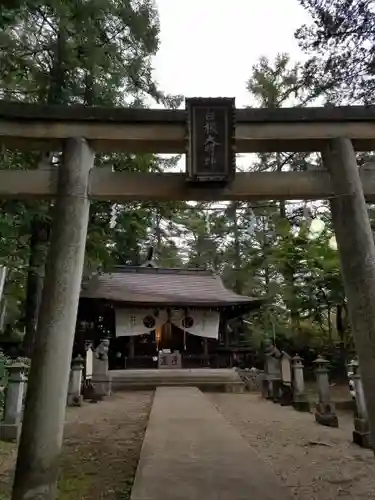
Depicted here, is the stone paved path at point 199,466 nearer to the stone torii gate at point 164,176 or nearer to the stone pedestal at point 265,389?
the stone torii gate at point 164,176

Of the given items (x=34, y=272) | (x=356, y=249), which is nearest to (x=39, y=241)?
(x=34, y=272)

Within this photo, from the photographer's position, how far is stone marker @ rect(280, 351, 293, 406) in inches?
492

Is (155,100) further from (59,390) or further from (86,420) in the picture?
(59,390)

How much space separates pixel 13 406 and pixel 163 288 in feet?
47.2

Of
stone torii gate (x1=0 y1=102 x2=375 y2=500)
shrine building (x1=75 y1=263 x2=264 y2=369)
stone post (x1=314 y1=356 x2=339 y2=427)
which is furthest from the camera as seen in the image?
shrine building (x1=75 y1=263 x2=264 y2=369)

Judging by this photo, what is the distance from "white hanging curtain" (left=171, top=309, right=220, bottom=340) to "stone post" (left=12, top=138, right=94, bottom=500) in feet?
51.8

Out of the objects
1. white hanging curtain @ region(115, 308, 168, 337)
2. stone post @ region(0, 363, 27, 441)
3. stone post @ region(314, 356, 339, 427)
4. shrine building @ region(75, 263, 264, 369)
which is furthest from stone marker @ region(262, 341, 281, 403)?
stone post @ region(0, 363, 27, 441)

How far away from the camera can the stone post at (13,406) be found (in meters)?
7.39

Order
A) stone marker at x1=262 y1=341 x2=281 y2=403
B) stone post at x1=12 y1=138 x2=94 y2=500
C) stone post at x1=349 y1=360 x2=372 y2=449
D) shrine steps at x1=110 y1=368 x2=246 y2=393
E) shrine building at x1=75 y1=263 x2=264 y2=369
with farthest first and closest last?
shrine building at x1=75 y1=263 x2=264 y2=369 < shrine steps at x1=110 y1=368 x2=246 y2=393 < stone marker at x1=262 y1=341 x2=281 y2=403 < stone post at x1=349 y1=360 x2=372 y2=449 < stone post at x1=12 y1=138 x2=94 y2=500

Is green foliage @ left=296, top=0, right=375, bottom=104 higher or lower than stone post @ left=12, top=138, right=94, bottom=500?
higher

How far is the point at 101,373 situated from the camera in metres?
15.1

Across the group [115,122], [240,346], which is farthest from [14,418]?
[240,346]

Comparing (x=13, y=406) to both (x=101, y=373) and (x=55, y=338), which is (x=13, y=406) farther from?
(x=101, y=373)

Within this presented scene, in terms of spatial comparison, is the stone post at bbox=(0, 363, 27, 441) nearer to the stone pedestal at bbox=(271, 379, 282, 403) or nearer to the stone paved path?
the stone paved path
